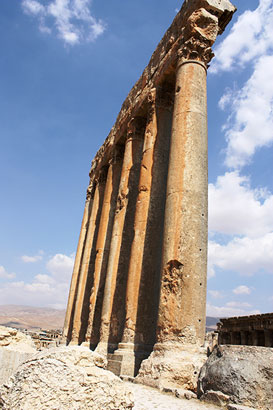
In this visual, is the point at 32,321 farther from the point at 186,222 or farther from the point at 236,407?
the point at 236,407

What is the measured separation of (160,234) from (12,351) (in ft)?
17.8

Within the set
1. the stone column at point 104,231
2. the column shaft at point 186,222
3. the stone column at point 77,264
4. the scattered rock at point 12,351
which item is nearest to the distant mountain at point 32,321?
the stone column at point 77,264

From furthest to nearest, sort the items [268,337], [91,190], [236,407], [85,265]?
[91,190], [268,337], [85,265], [236,407]

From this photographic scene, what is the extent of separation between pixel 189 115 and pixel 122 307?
6485mm

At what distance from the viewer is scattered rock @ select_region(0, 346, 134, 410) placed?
8.45 ft

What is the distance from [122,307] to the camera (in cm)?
1127

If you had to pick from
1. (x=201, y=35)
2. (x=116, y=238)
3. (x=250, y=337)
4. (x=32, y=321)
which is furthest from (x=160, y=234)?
(x=32, y=321)

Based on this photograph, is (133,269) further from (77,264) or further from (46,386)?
(77,264)

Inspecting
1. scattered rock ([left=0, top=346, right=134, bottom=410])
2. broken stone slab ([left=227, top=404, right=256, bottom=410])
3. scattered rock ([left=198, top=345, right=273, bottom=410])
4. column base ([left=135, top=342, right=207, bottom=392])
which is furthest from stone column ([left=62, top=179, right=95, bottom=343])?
scattered rock ([left=0, top=346, right=134, bottom=410])

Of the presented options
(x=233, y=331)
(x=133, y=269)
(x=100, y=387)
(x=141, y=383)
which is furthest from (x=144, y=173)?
(x=233, y=331)

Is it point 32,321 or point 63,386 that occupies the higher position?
point 63,386

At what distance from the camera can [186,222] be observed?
751 centimetres

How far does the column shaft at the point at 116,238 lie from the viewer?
11.4 metres

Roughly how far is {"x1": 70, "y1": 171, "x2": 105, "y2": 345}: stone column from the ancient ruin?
1.75ft
